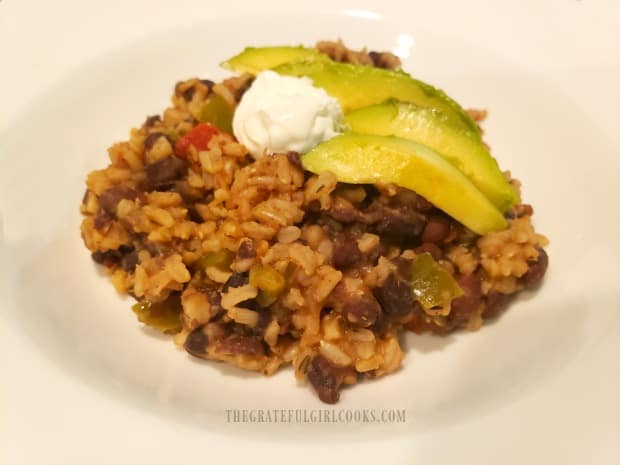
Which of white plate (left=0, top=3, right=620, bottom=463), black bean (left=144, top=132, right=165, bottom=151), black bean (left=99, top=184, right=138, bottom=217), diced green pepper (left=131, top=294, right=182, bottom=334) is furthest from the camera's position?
black bean (left=144, top=132, right=165, bottom=151)

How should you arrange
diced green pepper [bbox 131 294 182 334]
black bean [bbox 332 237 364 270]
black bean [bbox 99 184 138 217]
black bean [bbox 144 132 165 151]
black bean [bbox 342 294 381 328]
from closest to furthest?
black bean [bbox 342 294 381 328], black bean [bbox 332 237 364 270], diced green pepper [bbox 131 294 182 334], black bean [bbox 99 184 138 217], black bean [bbox 144 132 165 151]

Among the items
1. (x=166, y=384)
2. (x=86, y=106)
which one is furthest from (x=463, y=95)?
(x=166, y=384)

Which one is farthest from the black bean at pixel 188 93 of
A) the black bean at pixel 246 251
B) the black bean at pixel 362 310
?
the black bean at pixel 362 310

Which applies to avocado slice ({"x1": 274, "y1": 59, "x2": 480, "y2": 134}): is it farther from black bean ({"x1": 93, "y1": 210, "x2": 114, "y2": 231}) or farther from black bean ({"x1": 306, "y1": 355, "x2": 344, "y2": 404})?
black bean ({"x1": 306, "y1": 355, "x2": 344, "y2": 404})

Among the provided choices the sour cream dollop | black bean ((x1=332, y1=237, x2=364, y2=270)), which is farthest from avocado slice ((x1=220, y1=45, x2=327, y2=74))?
black bean ((x1=332, y1=237, x2=364, y2=270))

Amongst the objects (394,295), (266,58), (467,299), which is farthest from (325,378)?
(266,58)

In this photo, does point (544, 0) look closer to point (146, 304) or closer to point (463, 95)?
point (463, 95)

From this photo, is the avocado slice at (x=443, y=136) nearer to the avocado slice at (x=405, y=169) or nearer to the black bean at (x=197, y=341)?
the avocado slice at (x=405, y=169)
